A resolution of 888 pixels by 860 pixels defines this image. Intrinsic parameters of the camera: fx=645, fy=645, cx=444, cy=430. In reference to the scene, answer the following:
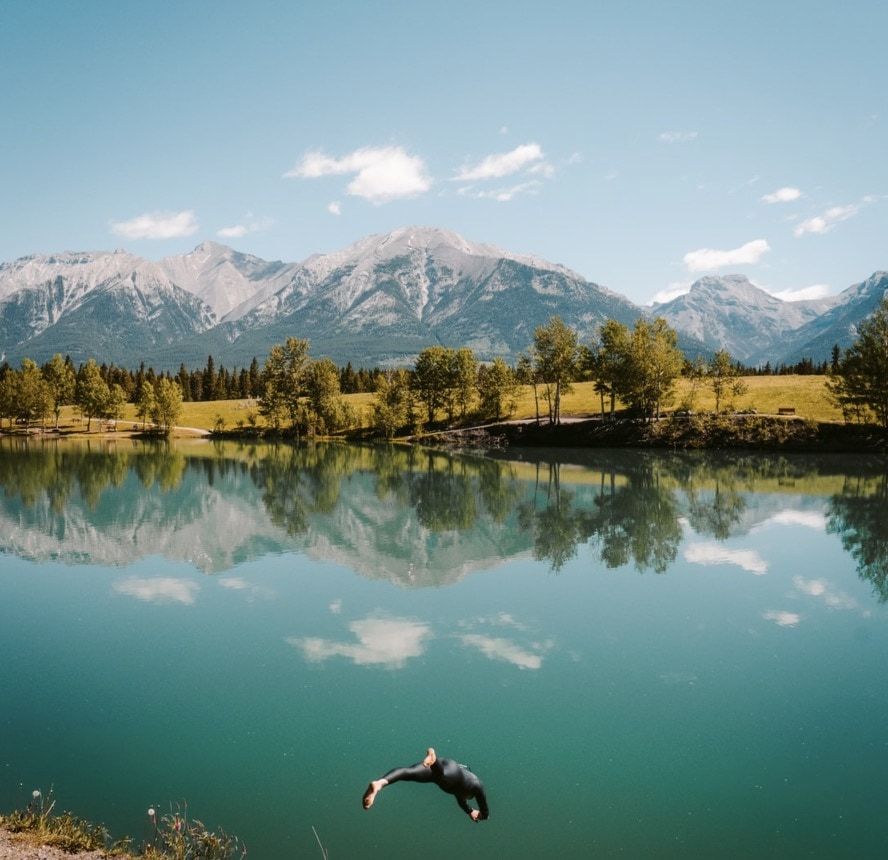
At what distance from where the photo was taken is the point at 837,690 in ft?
64.4

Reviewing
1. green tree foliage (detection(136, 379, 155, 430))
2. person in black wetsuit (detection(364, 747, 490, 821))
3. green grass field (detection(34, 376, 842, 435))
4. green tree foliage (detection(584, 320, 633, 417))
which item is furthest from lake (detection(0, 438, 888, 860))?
green tree foliage (detection(136, 379, 155, 430))

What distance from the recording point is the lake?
44.1ft

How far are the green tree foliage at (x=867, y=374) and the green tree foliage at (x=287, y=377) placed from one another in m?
106

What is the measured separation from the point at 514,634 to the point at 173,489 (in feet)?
174

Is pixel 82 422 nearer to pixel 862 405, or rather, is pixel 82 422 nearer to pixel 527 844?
pixel 862 405

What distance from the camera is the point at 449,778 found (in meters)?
12.4

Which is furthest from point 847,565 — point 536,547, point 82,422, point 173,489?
point 82,422

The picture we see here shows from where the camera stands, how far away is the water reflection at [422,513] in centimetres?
3672

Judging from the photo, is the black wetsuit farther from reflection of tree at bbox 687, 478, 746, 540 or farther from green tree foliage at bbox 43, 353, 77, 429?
green tree foliage at bbox 43, 353, 77, 429

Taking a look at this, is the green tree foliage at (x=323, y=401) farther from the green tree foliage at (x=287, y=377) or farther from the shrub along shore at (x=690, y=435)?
the shrub along shore at (x=690, y=435)

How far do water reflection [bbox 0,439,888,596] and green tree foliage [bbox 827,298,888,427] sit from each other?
1260cm

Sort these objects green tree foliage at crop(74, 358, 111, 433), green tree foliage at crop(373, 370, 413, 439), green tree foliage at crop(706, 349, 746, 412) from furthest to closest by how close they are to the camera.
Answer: green tree foliage at crop(74, 358, 111, 433) < green tree foliage at crop(373, 370, 413, 439) < green tree foliage at crop(706, 349, 746, 412)

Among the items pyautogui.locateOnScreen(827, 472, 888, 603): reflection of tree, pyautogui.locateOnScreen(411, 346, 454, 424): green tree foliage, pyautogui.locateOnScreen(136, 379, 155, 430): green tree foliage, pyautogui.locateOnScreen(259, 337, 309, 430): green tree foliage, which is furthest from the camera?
pyautogui.locateOnScreen(136, 379, 155, 430): green tree foliage

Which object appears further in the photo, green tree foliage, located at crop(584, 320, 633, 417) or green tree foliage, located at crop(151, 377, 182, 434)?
green tree foliage, located at crop(151, 377, 182, 434)
